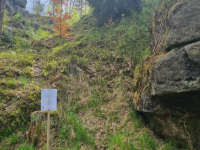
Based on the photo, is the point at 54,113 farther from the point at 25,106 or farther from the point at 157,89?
the point at 157,89

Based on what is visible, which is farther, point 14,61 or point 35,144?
point 14,61

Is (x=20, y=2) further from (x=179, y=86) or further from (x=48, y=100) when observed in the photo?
(x=179, y=86)

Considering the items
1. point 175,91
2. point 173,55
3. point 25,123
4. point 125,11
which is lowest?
point 25,123

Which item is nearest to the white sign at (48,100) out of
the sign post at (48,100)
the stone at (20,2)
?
the sign post at (48,100)

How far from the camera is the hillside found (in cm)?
407

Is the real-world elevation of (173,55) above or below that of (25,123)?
above

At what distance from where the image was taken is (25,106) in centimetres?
490

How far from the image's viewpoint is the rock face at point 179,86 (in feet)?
10.9

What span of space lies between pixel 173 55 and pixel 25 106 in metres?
4.92

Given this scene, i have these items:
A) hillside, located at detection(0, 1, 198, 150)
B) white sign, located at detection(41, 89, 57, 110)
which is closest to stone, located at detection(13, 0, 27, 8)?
hillside, located at detection(0, 1, 198, 150)

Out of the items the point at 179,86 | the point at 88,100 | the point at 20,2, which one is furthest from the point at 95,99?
the point at 20,2

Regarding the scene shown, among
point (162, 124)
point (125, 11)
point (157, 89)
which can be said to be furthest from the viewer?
point (125, 11)

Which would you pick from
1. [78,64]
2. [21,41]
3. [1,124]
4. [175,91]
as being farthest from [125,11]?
[1,124]

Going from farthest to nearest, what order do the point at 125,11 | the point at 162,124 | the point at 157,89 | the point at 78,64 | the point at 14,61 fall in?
the point at 125,11, the point at 78,64, the point at 14,61, the point at 162,124, the point at 157,89
